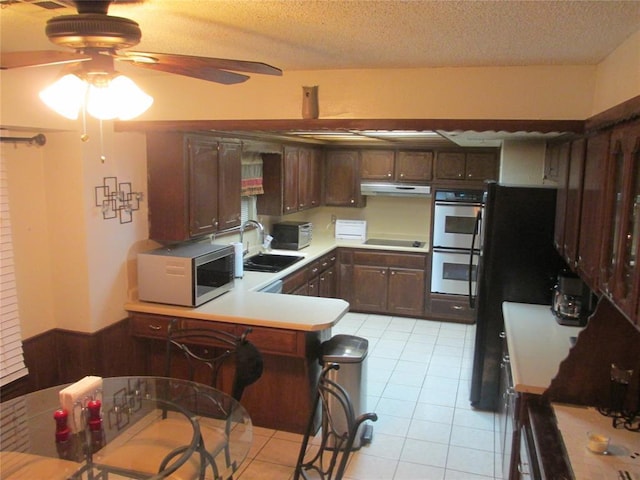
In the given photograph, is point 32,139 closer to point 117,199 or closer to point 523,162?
point 117,199

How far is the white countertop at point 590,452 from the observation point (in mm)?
1800

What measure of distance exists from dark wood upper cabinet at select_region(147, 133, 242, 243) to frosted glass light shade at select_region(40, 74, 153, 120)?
183cm

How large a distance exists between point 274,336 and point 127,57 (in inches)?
83.6

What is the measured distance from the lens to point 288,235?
19.1 ft

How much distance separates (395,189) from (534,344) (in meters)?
3.53

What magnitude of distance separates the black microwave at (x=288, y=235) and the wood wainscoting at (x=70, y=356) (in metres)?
2.46

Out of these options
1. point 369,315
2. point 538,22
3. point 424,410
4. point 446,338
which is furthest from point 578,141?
point 369,315

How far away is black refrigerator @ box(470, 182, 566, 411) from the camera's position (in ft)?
11.7

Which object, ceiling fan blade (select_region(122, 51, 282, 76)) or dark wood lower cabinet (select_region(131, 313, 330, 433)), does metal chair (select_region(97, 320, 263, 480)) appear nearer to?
dark wood lower cabinet (select_region(131, 313, 330, 433))

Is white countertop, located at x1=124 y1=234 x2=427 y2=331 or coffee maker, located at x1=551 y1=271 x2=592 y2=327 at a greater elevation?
coffee maker, located at x1=551 y1=271 x2=592 y2=327

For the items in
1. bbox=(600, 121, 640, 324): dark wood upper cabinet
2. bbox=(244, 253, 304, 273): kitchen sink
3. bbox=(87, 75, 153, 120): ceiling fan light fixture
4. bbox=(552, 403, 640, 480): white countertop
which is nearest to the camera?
bbox=(600, 121, 640, 324): dark wood upper cabinet

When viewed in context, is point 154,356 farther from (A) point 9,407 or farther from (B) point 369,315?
(B) point 369,315

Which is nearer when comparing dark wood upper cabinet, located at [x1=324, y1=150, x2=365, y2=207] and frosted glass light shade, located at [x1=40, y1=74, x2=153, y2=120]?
frosted glass light shade, located at [x1=40, y1=74, x2=153, y2=120]

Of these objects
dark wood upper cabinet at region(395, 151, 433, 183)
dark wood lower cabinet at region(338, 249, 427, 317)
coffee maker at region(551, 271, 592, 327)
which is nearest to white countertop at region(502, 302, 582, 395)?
coffee maker at region(551, 271, 592, 327)
